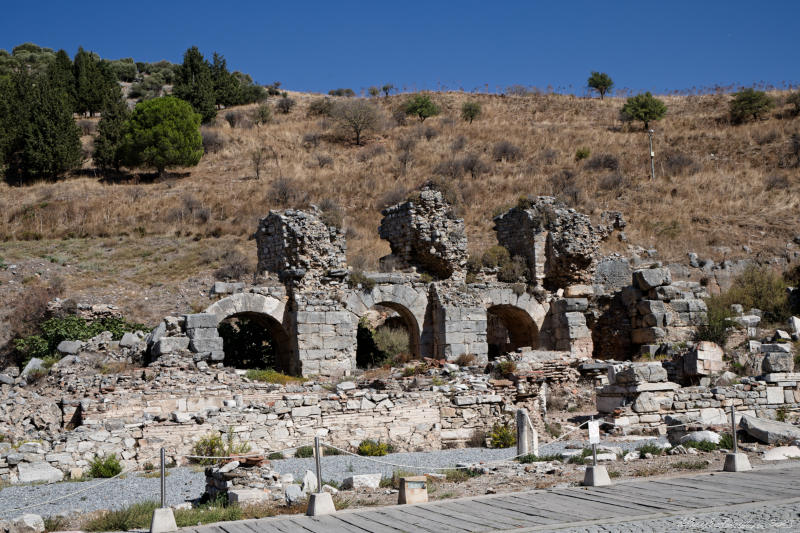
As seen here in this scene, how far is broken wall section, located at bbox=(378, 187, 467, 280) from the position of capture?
73.3 ft

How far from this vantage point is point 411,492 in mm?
8336

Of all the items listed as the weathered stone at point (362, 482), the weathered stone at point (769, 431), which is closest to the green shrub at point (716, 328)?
the weathered stone at point (769, 431)

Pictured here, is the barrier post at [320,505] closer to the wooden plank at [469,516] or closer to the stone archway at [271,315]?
the wooden plank at [469,516]

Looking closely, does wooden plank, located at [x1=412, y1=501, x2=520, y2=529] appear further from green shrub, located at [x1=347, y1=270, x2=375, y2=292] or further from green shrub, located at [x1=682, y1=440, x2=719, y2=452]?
green shrub, located at [x1=347, y1=270, x2=375, y2=292]

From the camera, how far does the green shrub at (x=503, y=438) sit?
1405 centimetres

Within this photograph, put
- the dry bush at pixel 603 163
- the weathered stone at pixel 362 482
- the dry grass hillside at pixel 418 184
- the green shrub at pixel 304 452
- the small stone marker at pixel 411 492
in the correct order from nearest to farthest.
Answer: the small stone marker at pixel 411 492
the weathered stone at pixel 362 482
the green shrub at pixel 304 452
the dry grass hillside at pixel 418 184
the dry bush at pixel 603 163

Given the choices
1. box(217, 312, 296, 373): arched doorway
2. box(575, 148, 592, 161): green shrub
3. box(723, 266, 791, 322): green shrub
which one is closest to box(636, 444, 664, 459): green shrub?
box(217, 312, 296, 373): arched doorway

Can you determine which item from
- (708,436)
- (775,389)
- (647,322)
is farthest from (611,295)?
(708,436)

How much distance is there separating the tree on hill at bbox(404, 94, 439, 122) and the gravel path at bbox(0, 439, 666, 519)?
1735 inches

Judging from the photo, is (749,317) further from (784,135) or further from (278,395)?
(784,135)

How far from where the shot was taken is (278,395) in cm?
1633

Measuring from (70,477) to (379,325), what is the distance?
17699mm

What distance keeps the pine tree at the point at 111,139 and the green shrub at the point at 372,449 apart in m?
37.0

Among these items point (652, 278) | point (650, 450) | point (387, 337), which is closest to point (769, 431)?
point (650, 450)
